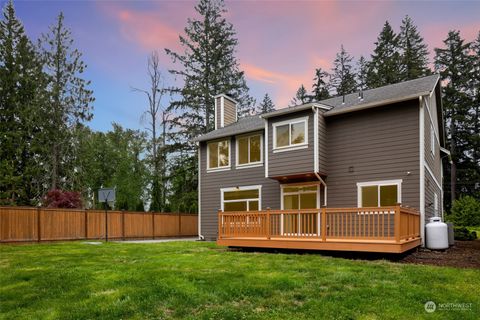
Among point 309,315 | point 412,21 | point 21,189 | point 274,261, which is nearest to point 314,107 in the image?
point 274,261

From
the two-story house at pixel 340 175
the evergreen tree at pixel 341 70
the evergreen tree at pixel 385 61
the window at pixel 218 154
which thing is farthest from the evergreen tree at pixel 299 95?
the two-story house at pixel 340 175

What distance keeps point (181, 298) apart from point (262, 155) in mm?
10096

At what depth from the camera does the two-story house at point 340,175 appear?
31.1 ft

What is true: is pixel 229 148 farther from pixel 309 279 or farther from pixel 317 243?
pixel 309 279

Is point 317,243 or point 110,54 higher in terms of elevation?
point 110,54

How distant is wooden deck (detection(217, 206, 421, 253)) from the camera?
836 centimetres

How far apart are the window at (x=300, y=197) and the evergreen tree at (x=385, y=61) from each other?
20348 mm

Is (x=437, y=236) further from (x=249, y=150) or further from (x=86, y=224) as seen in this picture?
(x=86, y=224)

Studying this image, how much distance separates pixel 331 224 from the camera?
9586mm

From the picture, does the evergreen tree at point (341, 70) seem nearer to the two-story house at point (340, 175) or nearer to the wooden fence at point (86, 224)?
the two-story house at point (340, 175)

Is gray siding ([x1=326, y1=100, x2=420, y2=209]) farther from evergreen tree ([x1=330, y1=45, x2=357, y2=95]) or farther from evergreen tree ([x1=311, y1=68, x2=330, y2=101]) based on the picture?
evergreen tree ([x1=330, y1=45, x2=357, y2=95])

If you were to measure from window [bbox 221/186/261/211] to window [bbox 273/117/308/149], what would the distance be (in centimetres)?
269

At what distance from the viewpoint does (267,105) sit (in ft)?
134


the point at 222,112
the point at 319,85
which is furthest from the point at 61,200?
the point at 319,85
